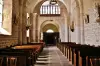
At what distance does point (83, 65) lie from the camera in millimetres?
7887

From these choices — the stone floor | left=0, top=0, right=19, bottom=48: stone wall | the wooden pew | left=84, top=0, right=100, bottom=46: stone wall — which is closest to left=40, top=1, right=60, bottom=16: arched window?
left=84, top=0, right=100, bottom=46: stone wall

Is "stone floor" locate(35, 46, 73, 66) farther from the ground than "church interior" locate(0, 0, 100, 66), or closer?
closer

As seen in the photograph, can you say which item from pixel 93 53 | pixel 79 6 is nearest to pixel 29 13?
pixel 79 6

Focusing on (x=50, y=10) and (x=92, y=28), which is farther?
(x=50, y=10)

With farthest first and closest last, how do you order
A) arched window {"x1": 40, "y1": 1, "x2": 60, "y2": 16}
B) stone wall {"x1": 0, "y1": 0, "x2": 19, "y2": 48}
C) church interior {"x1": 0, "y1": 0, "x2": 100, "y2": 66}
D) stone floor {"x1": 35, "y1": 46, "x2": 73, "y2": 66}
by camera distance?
arched window {"x1": 40, "y1": 1, "x2": 60, "y2": 16} → stone wall {"x1": 0, "y1": 0, "x2": 19, "y2": 48} → stone floor {"x1": 35, "y1": 46, "x2": 73, "y2": 66} → church interior {"x1": 0, "y1": 0, "x2": 100, "y2": 66}

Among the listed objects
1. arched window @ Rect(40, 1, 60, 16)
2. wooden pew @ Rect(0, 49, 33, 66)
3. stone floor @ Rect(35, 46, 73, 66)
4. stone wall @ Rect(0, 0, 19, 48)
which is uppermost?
arched window @ Rect(40, 1, 60, 16)

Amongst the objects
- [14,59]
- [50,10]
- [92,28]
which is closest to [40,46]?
[92,28]

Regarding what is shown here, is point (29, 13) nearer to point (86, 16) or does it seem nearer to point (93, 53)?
point (86, 16)

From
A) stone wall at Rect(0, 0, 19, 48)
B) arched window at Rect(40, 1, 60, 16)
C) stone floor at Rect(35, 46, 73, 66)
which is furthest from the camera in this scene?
arched window at Rect(40, 1, 60, 16)

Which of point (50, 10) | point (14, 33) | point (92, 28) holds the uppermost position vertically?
point (50, 10)

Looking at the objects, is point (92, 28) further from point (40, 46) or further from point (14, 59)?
point (14, 59)

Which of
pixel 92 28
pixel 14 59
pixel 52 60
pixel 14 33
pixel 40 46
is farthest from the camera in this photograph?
pixel 40 46

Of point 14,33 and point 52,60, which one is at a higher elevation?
point 14,33

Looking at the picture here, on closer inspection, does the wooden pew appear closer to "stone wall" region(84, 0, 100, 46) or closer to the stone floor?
the stone floor
